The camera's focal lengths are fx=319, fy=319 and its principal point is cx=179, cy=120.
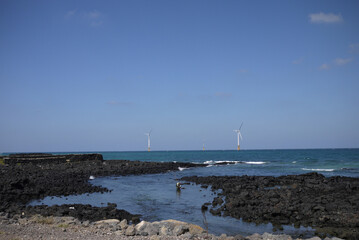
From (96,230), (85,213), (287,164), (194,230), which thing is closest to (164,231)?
(194,230)

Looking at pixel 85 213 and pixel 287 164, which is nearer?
pixel 85 213

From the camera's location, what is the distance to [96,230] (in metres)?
11.8

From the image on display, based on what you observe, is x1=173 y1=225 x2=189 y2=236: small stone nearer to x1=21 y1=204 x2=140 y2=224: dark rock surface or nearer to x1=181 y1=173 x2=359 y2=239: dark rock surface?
x1=21 y1=204 x2=140 y2=224: dark rock surface

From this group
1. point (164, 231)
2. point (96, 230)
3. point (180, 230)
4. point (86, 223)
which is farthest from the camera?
point (86, 223)

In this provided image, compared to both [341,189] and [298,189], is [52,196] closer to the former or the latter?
[298,189]

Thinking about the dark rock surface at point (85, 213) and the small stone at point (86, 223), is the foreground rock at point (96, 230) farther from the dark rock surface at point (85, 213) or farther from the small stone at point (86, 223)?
the dark rock surface at point (85, 213)

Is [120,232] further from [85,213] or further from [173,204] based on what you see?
[173,204]

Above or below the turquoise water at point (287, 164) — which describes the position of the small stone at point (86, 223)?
above

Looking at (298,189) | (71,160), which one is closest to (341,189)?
(298,189)

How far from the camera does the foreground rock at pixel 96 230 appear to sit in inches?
420

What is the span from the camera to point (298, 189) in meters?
22.9

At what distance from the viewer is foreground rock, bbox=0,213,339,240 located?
420 inches

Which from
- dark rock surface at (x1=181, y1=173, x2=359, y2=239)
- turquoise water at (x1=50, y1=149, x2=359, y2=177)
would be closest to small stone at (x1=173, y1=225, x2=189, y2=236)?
dark rock surface at (x1=181, y1=173, x2=359, y2=239)

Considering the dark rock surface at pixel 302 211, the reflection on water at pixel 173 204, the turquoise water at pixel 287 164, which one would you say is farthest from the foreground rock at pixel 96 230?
the turquoise water at pixel 287 164
